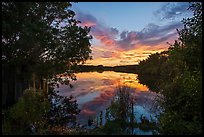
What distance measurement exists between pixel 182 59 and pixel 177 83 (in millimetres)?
1196


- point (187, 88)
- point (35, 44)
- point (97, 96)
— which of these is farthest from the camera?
point (97, 96)

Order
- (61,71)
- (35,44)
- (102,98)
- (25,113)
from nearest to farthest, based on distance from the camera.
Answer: (25,113) < (35,44) < (61,71) < (102,98)

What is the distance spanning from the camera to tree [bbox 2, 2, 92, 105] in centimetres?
1487

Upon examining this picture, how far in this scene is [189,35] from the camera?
12.8 metres

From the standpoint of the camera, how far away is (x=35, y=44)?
55.6 feet

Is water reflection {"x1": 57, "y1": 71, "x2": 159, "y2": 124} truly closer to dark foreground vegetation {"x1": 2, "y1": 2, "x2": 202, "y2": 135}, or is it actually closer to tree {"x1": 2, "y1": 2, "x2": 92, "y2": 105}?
dark foreground vegetation {"x1": 2, "y1": 2, "x2": 202, "y2": 135}

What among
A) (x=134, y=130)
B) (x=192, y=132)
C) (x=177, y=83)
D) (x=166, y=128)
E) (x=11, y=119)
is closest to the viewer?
(x=192, y=132)

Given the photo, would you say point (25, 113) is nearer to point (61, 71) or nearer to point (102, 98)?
point (61, 71)

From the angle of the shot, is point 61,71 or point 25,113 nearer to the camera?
point 25,113

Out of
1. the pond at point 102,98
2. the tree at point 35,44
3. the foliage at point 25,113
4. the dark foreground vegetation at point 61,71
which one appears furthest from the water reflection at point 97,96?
the foliage at point 25,113

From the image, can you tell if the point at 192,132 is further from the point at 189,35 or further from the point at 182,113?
the point at 189,35

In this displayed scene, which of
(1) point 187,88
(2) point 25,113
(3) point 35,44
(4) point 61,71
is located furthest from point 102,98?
(1) point 187,88

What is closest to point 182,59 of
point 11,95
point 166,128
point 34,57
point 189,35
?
point 189,35

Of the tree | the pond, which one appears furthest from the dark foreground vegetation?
the pond
